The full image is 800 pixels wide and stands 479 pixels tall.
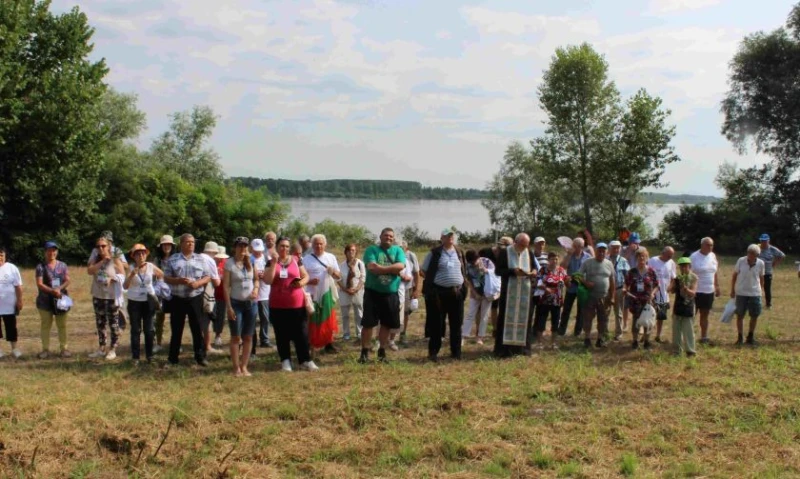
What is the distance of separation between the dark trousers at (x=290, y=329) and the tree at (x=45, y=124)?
57.4ft

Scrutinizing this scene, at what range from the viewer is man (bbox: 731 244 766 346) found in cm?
1083

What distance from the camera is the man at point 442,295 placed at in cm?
952

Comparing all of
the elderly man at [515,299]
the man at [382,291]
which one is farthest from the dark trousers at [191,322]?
the elderly man at [515,299]

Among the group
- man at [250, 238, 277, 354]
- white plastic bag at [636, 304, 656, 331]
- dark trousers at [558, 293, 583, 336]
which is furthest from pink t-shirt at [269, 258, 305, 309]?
white plastic bag at [636, 304, 656, 331]

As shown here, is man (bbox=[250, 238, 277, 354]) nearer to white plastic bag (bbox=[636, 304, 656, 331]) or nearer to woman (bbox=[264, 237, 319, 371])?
woman (bbox=[264, 237, 319, 371])

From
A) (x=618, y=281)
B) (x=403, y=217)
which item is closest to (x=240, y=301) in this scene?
(x=618, y=281)

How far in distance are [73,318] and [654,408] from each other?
10475mm

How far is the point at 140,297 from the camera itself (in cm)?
913

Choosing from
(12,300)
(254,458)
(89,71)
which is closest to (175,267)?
(12,300)

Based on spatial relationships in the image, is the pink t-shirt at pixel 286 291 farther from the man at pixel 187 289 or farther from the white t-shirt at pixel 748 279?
the white t-shirt at pixel 748 279

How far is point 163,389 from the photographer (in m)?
7.75

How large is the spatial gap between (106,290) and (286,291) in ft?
7.97

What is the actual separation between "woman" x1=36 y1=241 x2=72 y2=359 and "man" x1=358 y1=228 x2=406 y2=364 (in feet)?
13.0

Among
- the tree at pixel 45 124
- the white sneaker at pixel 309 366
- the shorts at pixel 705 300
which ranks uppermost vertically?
the tree at pixel 45 124
